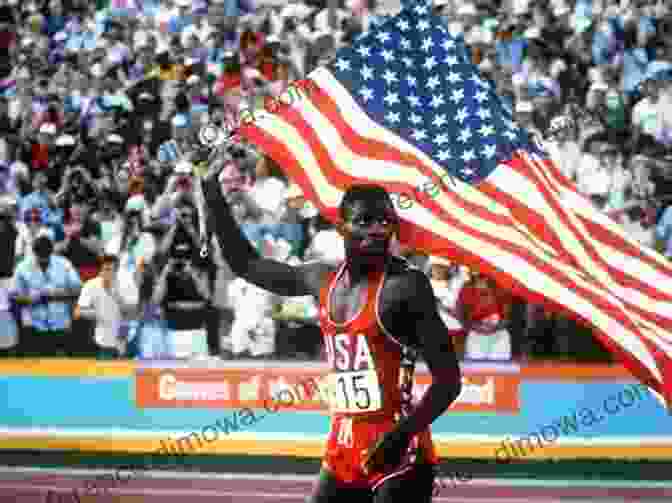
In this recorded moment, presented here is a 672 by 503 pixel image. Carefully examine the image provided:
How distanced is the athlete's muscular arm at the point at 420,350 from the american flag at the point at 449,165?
277 centimetres

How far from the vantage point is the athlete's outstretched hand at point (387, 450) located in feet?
18.5

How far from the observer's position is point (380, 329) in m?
5.91

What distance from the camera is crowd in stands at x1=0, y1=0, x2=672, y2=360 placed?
45.0ft

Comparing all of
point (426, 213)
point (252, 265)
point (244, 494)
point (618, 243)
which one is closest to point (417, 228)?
point (426, 213)

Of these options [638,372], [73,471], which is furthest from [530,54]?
[638,372]

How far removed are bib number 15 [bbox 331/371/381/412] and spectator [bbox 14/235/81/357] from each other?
29.1 ft

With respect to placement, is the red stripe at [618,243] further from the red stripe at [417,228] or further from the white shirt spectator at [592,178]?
the white shirt spectator at [592,178]

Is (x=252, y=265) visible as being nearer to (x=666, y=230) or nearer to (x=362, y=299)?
(x=362, y=299)

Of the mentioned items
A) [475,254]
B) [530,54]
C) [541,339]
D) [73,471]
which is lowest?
[73,471]

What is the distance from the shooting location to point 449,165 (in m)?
9.45

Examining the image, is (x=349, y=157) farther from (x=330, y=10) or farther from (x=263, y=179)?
(x=330, y=10)

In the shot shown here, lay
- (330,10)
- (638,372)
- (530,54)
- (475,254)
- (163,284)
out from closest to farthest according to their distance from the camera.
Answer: (638,372), (475,254), (163,284), (530,54), (330,10)

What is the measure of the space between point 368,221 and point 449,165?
3.69 metres

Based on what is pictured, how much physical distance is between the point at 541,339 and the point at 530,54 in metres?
4.22
